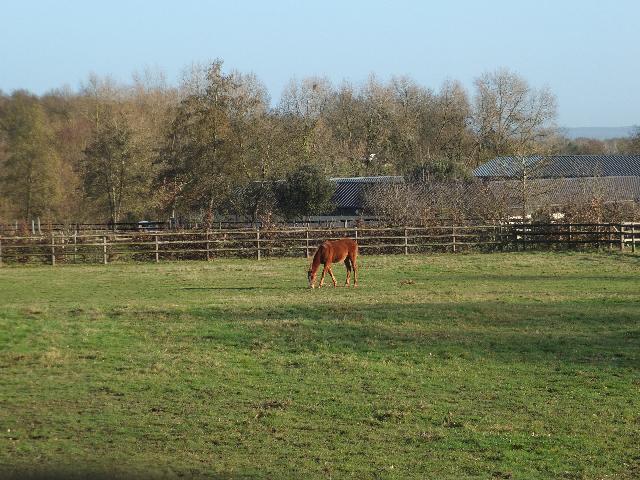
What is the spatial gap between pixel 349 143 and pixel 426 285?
53305 mm

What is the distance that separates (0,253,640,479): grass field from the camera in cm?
780

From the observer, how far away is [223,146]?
4709 cm

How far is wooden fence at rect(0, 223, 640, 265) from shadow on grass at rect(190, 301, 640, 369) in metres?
15.2

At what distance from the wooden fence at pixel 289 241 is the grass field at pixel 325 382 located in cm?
1046

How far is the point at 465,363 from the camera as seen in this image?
12.2 m

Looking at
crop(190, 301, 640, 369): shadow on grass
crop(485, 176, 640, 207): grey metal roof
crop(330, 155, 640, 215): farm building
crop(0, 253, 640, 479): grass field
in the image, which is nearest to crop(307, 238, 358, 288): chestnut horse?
crop(0, 253, 640, 479): grass field

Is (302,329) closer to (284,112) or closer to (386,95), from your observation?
(284,112)

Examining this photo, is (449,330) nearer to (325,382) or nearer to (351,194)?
(325,382)

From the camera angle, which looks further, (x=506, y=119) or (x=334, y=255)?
(x=506, y=119)

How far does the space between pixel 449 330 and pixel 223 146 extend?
33.6 metres

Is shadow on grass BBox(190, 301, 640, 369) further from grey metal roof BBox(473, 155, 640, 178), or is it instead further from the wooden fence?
grey metal roof BBox(473, 155, 640, 178)

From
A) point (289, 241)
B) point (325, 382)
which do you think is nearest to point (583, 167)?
point (289, 241)

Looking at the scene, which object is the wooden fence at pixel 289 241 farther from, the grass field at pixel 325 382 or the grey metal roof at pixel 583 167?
the grey metal roof at pixel 583 167

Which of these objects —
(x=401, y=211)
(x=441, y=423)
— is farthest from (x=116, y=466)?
(x=401, y=211)
